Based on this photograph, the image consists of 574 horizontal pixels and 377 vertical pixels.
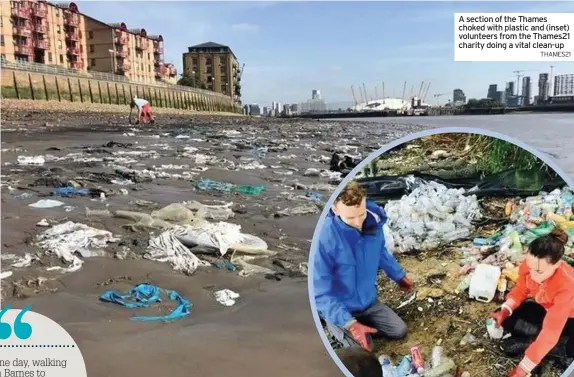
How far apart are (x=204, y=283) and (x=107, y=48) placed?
3.26 metres

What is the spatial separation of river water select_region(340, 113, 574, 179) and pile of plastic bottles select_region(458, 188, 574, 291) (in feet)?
1.20

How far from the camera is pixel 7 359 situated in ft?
7.39

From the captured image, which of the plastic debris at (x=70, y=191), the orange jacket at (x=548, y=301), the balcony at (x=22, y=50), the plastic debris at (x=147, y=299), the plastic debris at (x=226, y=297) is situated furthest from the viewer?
the balcony at (x=22, y=50)

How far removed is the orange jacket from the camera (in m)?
2.11

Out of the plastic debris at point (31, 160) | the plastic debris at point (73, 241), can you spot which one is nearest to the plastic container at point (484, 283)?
the plastic debris at point (73, 241)

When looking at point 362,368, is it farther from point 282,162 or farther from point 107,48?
point 282,162

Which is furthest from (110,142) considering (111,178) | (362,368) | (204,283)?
(362,368)

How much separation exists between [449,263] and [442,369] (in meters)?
0.47

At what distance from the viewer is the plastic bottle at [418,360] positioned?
7.22 feet

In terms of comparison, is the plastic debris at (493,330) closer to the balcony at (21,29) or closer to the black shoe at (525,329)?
the black shoe at (525,329)

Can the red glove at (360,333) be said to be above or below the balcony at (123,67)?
below

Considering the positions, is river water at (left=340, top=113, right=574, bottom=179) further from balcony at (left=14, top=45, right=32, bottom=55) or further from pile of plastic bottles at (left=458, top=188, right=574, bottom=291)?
balcony at (left=14, top=45, right=32, bottom=55)

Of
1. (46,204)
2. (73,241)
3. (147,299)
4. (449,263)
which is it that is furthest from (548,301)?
(46,204)

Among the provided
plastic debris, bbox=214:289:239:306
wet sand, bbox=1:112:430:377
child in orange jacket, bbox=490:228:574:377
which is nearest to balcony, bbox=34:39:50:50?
wet sand, bbox=1:112:430:377
